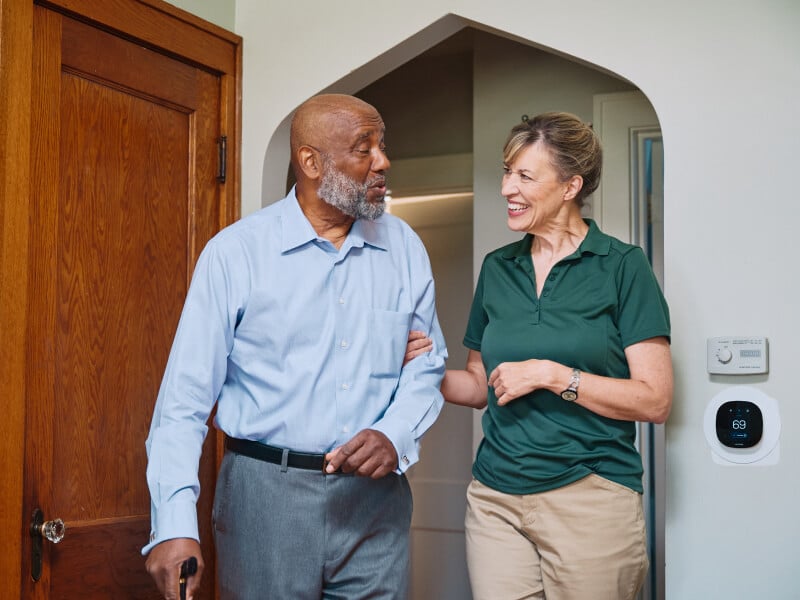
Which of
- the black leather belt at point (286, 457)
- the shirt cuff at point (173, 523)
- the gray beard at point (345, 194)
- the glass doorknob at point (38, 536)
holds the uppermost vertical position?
the gray beard at point (345, 194)

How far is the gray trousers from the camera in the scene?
190 cm

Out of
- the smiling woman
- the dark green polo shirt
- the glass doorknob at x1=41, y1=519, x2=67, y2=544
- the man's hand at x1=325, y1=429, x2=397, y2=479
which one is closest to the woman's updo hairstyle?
the smiling woman

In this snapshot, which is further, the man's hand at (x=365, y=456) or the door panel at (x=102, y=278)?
the door panel at (x=102, y=278)

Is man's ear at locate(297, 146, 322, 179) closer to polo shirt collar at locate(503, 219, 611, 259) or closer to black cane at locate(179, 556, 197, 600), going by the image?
polo shirt collar at locate(503, 219, 611, 259)

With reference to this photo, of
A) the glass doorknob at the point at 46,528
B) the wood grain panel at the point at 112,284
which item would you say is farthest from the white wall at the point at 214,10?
the glass doorknob at the point at 46,528

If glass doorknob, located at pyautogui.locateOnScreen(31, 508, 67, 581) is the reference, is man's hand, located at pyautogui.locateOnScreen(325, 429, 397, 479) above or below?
above

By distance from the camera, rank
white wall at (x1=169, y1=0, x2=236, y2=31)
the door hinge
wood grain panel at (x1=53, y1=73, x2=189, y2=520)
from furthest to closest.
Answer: the door hinge, white wall at (x1=169, y1=0, x2=236, y2=31), wood grain panel at (x1=53, y1=73, x2=189, y2=520)

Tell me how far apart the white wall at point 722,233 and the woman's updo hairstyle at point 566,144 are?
0.98ft

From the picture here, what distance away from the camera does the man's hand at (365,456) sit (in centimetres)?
183

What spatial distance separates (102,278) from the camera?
7.90 ft

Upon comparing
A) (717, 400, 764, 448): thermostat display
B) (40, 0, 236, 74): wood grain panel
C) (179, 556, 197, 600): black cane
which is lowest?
(179, 556, 197, 600): black cane

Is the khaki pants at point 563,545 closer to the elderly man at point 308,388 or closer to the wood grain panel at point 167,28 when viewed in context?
the elderly man at point 308,388

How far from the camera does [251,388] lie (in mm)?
1961

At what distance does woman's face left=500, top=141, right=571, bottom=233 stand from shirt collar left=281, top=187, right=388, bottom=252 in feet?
0.96
